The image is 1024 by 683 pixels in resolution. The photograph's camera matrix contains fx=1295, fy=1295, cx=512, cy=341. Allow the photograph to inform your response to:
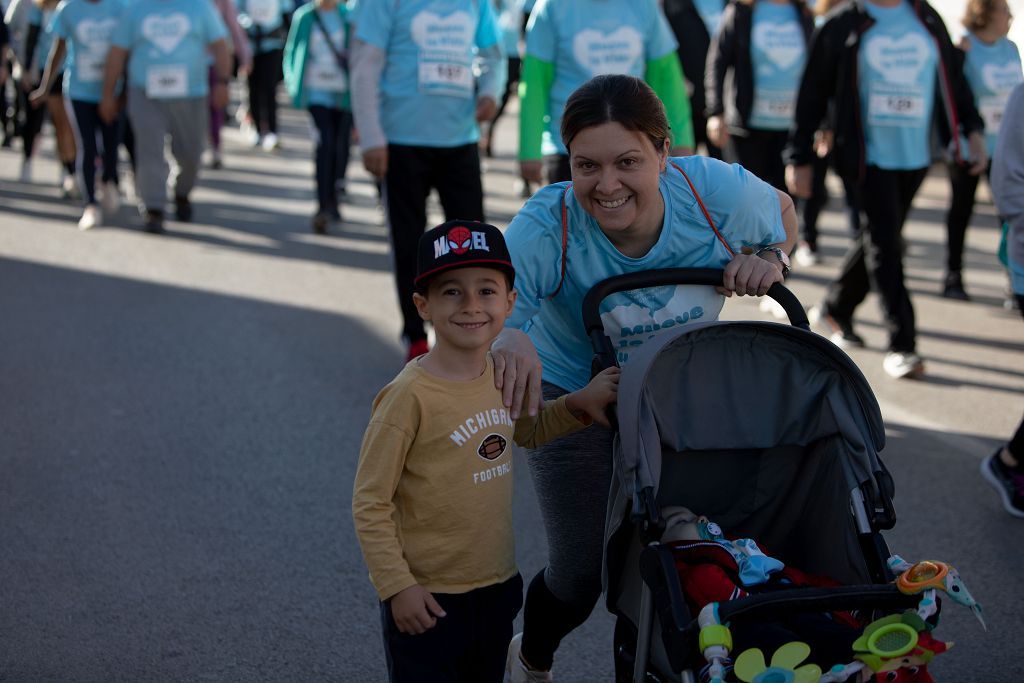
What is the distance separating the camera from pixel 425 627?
277 cm

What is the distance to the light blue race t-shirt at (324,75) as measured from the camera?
10828 millimetres

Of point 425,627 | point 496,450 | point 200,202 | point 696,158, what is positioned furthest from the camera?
point 200,202

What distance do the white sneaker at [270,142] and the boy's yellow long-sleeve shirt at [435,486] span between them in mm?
14008

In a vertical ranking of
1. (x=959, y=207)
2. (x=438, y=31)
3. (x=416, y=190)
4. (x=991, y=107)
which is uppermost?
(x=438, y=31)

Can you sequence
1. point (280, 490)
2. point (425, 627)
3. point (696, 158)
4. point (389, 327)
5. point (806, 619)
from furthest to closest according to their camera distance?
1. point (389, 327)
2. point (280, 490)
3. point (696, 158)
4. point (425, 627)
5. point (806, 619)

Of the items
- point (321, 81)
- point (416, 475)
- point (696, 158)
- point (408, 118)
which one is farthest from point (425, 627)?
point (321, 81)

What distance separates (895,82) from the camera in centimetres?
688

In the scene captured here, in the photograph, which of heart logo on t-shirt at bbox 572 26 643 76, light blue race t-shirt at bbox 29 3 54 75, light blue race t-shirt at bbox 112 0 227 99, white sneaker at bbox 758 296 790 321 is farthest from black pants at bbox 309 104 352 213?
heart logo on t-shirt at bbox 572 26 643 76

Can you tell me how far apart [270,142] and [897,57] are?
431 inches

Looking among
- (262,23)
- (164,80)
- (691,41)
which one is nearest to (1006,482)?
(691,41)

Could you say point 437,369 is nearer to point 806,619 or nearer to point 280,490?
point 806,619

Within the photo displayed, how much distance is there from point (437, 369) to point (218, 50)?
8.41 meters

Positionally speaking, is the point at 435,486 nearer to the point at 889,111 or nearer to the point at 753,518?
the point at 753,518

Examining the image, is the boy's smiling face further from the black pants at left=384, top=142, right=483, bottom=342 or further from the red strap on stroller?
the black pants at left=384, top=142, right=483, bottom=342
